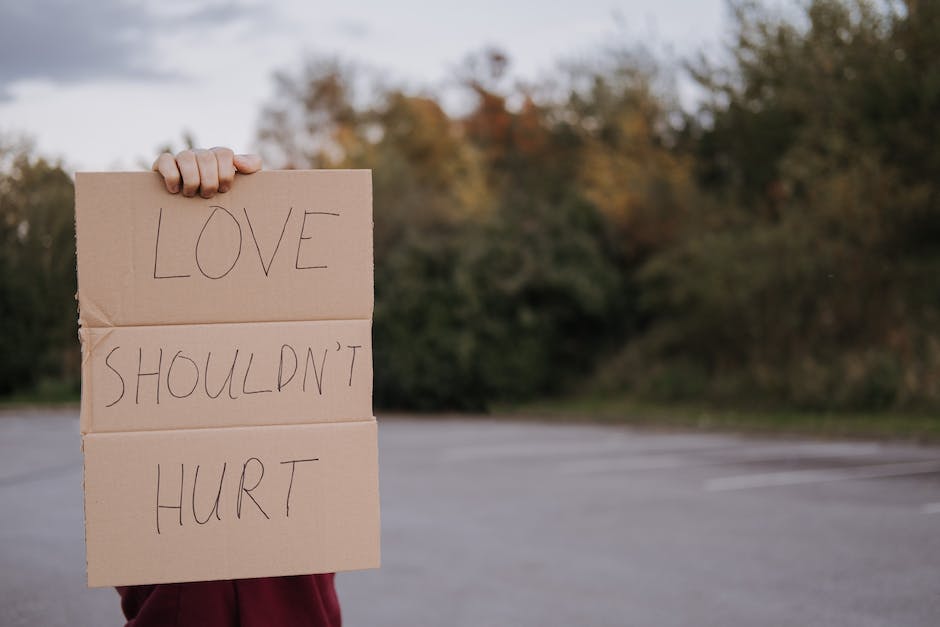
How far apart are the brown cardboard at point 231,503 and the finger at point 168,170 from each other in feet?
1.73

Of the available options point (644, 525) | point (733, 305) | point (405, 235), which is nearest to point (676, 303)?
point (733, 305)

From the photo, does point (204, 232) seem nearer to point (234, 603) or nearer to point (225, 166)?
point (225, 166)

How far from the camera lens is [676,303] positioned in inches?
843

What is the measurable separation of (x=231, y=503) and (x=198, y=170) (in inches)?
28.2

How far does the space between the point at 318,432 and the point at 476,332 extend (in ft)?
65.1

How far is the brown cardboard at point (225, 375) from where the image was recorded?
2266 mm

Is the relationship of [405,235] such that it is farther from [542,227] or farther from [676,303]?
[676,303]

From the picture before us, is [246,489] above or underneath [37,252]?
underneath

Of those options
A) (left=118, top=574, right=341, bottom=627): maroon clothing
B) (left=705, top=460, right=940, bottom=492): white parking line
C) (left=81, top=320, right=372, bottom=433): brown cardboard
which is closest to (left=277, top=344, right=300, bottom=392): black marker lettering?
(left=81, top=320, right=372, bottom=433): brown cardboard

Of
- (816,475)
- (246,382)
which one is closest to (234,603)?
(246,382)

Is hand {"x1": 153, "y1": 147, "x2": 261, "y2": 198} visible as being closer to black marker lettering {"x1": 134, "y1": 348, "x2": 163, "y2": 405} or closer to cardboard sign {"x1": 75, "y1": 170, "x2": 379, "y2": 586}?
cardboard sign {"x1": 75, "y1": 170, "x2": 379, "y2": 586}

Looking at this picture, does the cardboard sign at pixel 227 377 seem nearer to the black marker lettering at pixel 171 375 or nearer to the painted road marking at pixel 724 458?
the black marker lettering at pixel 171 375

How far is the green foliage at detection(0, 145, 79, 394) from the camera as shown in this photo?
8.21 m

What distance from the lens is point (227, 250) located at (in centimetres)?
230
